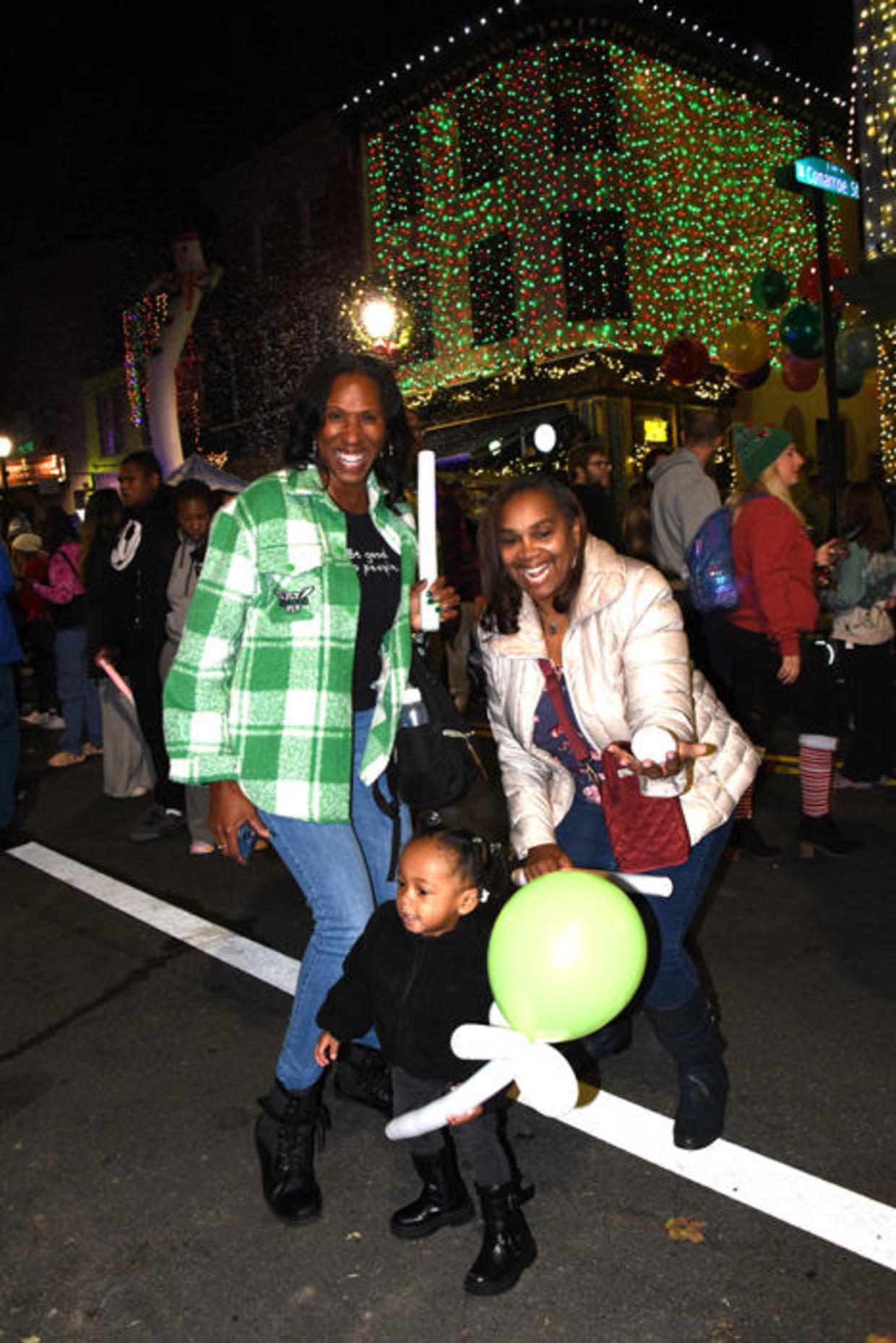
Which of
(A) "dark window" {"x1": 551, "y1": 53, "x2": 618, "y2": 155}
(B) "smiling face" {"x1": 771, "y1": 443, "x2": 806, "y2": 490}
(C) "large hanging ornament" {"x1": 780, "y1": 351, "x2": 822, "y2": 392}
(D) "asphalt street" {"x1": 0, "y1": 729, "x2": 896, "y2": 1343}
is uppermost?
(A) "dark window" {"x1": 551, "y1": 53, "x2": 618, "y2": 155}

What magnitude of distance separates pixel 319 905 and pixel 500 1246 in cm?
91

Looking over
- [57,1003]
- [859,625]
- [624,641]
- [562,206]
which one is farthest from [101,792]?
[562,206]

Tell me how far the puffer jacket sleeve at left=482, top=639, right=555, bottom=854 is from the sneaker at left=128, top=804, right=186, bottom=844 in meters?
3.88

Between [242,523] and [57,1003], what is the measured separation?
248 cm

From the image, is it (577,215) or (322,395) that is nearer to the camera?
(322,395)

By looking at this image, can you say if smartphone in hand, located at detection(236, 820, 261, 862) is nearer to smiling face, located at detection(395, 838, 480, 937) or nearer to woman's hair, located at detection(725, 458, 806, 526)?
smiling face, located at detection(395, 838, 480, 937)

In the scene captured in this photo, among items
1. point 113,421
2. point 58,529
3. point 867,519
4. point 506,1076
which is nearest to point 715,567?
point 867,519

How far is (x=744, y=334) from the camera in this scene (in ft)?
43.1

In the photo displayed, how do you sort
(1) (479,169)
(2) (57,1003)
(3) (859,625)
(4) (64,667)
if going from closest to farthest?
(2) (57,1003) → (3) (859,625) → (4) (64,667) → (1) (479,169)

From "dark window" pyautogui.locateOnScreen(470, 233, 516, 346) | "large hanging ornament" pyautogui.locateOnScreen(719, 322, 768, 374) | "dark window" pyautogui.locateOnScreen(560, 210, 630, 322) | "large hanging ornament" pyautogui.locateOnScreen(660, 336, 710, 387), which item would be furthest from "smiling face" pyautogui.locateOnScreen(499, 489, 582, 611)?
"dark window" pyautogui.locateOnScreen(470, 233, 516, 346)

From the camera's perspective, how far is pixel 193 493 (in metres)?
5.85

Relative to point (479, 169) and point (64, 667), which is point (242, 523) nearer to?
point (64, 667)

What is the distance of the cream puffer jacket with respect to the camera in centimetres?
260

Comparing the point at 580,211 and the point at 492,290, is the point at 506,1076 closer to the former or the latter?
the point at 580,211
